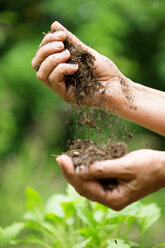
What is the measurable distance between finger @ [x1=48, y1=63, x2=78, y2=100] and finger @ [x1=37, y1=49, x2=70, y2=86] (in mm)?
22

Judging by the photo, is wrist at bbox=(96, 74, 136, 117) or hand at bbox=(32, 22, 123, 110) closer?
hand at bbox=(32, 22, 123, 110)

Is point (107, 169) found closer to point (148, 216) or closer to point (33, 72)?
point (148, 216)

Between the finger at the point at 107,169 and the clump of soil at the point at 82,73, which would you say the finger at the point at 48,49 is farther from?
the finger at the point at 107,169

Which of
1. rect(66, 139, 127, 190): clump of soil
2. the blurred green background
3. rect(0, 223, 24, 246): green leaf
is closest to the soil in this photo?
rect(66, 139, 127, 190): clump of soil

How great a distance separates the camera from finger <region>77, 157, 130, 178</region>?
940 millimetres

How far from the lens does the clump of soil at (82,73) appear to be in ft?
4.16

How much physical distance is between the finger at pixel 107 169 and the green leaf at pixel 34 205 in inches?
15.7

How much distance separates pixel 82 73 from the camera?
1.26m

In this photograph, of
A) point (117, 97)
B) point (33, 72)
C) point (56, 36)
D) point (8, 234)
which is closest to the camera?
point (8, 234)

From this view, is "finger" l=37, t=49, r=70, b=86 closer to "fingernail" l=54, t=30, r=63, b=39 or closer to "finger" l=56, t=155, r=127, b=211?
"fingernail" l=54, t=30, r=63, b=39

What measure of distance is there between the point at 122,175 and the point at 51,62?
1.85 feet

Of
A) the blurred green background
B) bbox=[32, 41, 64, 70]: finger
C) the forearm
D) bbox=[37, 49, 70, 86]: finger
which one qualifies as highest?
the blurred green background

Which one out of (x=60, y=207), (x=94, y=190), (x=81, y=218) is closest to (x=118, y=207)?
(x=94, y=190)

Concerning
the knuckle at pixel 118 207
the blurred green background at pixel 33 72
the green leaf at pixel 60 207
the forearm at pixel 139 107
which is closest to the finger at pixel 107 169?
the knuckle at pixel 118 207
